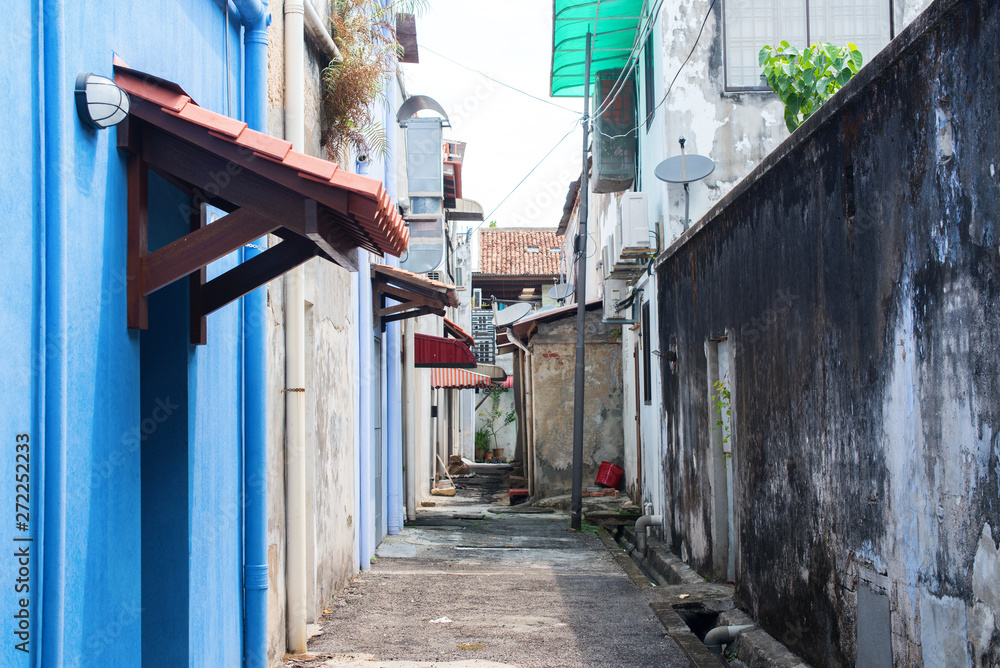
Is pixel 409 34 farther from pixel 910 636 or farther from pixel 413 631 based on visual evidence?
pixel 910 636

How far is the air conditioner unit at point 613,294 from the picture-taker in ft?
48.9

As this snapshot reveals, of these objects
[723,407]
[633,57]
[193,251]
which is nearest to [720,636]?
[723,407]

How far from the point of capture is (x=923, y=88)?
407 centimetres

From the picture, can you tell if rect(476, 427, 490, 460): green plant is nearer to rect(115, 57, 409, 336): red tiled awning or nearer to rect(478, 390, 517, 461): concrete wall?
rect(478, 390, 517, 461): concrete wall

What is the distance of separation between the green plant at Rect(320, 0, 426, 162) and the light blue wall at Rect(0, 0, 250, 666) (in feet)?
12.0

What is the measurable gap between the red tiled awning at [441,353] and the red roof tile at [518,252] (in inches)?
799

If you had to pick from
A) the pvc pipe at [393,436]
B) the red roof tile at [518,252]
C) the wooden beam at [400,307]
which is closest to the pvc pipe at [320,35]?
the wooden beam at [400,307]

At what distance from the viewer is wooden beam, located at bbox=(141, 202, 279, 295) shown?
3.41 metres

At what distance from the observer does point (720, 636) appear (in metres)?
6.68

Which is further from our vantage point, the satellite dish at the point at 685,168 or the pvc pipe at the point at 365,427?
the satellite dish at the point at 685,168

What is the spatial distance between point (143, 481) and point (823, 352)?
392 cm

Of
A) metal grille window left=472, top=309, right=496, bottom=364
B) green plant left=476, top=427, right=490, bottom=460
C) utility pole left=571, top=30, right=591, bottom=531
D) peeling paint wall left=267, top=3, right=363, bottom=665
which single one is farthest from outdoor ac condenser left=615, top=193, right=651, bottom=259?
green plant left=476, top=427, right=490, bottom=460

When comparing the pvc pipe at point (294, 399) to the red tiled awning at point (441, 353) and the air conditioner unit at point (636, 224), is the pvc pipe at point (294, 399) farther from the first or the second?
the red tiled awning at point (441, 353)

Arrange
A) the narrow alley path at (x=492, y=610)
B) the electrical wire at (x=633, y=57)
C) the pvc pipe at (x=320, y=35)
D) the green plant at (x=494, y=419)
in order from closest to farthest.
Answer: the narrow alley path at (x=492, y=610) → the pvc pipe at (x=320, y=35) → the electrical wire at (x=633, y=57) → the green plant at (x=494, y=419)
